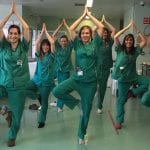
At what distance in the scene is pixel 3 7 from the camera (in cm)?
968

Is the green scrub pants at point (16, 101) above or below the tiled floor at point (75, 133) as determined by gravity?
above

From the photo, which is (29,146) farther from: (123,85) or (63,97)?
(123,85)

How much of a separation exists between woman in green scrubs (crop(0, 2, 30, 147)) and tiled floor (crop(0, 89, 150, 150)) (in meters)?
0.46

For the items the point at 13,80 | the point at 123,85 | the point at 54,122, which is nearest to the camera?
the point at 13,80

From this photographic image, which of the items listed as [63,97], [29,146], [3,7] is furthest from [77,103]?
[3,7]

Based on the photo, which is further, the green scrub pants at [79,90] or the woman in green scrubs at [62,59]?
the woman in green scrubs at [62,59]

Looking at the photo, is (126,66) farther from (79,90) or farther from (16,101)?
(16,101)

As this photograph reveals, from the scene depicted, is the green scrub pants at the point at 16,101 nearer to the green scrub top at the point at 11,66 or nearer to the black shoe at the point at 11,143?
the green scrub top at the point at 11,66

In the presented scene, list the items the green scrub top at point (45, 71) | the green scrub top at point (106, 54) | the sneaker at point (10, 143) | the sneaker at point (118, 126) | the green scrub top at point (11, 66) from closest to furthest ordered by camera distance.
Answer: the green scrub top at point (11, 66) → the sneaker at point (10, 143) → the green scrub top at point (45, 71) → the sneaker at point (118, 126) → the green scrub top at point (106, 54)

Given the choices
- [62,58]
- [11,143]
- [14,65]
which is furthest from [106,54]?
[11,143]

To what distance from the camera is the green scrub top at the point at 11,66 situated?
→ 12.4ft

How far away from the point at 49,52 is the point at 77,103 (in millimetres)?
Result: 1144

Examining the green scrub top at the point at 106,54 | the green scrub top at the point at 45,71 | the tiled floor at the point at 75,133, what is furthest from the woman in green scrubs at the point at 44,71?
the green scrub top at the point at 106,54

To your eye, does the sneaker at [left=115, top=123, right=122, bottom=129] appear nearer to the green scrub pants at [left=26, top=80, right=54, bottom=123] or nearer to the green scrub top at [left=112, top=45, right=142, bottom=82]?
the green scrub top at [left=112, top=45, right=142, bottom=82]
